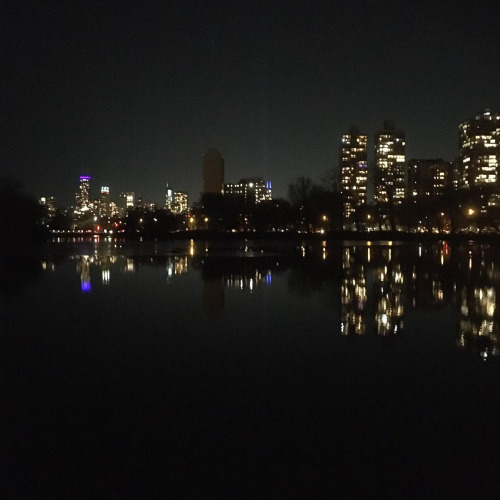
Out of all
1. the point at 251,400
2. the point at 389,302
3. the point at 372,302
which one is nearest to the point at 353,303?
the point at 372,302

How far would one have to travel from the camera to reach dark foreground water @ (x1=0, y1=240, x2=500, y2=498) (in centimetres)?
482

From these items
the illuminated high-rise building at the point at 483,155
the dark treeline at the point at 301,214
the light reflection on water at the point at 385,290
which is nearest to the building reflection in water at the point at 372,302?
the light reflection on water at the point at 385,290

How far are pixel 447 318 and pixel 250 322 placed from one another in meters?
4.09

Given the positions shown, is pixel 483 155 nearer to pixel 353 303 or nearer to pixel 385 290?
pixel 385 290

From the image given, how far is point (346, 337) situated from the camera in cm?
1033

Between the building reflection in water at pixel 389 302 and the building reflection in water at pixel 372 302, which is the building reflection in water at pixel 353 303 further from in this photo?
the building reflection in water at pixel 389 302

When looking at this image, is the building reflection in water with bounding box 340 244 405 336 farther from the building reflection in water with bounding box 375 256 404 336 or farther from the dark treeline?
the dark treeline

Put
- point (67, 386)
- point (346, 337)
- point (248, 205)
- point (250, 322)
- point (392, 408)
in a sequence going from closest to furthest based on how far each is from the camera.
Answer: point (392, 408)
point (67, 386)
point (346, 337)
point (250, 322)
point (248, 205)

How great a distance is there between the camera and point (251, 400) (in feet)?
22.1

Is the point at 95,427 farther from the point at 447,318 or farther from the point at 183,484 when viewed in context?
the point at 447,318

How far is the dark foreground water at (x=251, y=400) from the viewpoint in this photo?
4.82m

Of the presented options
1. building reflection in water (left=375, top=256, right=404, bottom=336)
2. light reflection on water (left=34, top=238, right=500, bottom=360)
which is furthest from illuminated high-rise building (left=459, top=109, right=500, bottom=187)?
building reflection in water (left=375, top=256, right=404, bottom=336)

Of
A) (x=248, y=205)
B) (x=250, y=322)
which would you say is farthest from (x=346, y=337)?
(x=248, y=205)

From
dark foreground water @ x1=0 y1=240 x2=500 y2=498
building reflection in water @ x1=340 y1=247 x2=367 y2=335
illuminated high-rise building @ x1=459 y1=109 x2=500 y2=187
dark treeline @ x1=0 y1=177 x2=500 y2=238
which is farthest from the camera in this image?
illuminated high-rise building @ x1=459 y1=109 x2=500 y2=187
